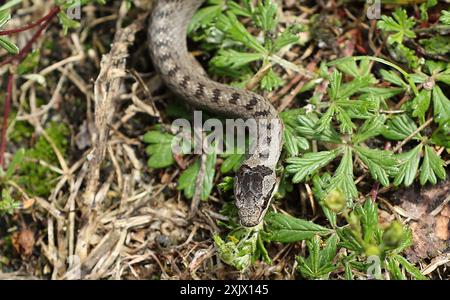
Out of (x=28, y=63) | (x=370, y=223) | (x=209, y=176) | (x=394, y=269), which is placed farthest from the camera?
(x=28, y=63)

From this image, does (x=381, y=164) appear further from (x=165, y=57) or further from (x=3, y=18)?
(x=3, y=18)

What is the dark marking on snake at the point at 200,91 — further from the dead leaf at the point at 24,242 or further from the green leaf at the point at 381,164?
the dead leaf at the point at 24,242

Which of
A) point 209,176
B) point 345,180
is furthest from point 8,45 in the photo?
point 345,180

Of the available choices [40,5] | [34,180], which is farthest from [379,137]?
[40,5]

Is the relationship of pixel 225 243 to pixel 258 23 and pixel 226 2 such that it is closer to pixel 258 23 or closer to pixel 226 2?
pixel 258 23

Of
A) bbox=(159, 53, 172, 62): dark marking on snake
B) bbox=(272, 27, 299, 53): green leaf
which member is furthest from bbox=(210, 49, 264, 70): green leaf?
bbox=(159, 53, 172, 62): dark marking on snake

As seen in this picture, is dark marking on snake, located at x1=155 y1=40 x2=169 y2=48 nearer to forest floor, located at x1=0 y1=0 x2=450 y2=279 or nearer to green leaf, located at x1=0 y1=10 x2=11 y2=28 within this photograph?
forest floor, located at x1=0 y1=0 x2=450 y2=279

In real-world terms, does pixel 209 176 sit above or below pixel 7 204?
below
